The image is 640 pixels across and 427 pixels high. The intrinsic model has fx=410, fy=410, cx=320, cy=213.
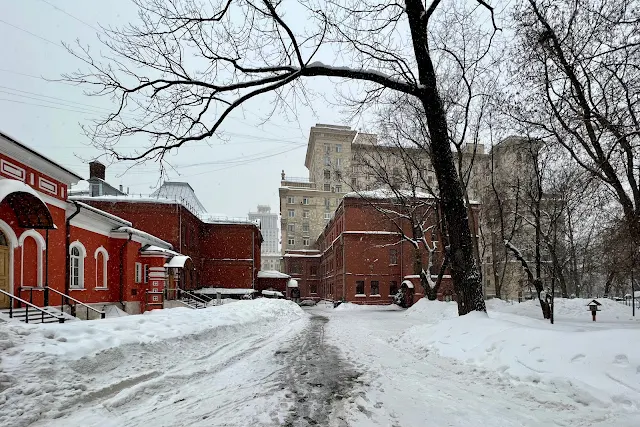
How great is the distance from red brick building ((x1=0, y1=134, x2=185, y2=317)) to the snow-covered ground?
6141mm

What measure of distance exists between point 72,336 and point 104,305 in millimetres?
13726

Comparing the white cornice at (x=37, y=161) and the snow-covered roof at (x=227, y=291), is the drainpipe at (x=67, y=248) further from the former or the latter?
the snow-covered roof at (x=227, y=291)

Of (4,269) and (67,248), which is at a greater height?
(67,248)

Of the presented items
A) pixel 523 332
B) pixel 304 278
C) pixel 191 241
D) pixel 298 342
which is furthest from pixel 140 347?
pixel 304 278

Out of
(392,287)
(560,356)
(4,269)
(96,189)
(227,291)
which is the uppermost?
(96,189)

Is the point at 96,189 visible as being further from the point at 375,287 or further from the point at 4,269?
the point at 375,287

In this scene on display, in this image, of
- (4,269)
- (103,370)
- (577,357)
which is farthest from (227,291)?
(577,357)

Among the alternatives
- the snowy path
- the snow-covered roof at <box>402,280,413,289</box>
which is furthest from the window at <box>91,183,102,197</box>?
the snowy path

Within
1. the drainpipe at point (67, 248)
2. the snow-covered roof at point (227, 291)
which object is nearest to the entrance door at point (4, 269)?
the drainpipe at point (67, 248)

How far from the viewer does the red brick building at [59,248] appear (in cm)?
1246

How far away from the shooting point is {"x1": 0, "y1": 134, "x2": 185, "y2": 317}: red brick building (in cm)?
1246

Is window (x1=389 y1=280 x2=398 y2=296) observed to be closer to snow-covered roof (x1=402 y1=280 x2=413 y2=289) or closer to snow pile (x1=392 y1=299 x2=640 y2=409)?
snow-covered roof (x1=402 y1=280 x2=413 y2=289)

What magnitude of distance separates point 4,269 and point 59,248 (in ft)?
8.37

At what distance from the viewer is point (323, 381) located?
595cm
